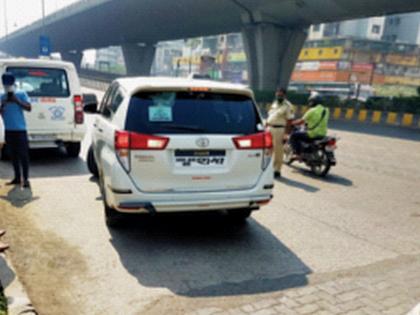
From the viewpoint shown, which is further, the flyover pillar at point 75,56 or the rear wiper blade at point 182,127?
the flyover pillar at point 75,56

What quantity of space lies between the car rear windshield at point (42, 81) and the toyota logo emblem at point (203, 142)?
5.15m

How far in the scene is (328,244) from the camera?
16.1 ft

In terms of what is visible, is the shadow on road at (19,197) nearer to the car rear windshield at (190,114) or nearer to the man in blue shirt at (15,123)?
the man in blue shirt at (15,123)

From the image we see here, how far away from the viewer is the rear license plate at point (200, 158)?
4.24 m

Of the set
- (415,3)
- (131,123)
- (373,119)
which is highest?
(415,3)

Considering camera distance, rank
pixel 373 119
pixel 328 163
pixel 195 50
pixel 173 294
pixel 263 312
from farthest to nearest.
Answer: pixel 195 50 < pixel 373 119 < pixel 328 163 < pixel 173 294 < pixel 263 312

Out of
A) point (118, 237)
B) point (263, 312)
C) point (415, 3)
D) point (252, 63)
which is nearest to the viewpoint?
point (263, 312)

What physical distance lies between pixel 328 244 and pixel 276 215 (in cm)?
113

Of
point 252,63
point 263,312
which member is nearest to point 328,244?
point 263,312

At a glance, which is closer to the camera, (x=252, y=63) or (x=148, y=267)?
(x=148, y=267)

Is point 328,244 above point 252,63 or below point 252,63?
below

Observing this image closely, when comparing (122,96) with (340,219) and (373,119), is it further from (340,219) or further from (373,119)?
(373,119)

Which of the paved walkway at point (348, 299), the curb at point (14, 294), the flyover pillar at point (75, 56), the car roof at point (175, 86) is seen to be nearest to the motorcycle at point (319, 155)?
the car roof at point (175, 86)

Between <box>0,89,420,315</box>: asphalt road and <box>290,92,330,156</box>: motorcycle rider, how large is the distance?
174 cm
